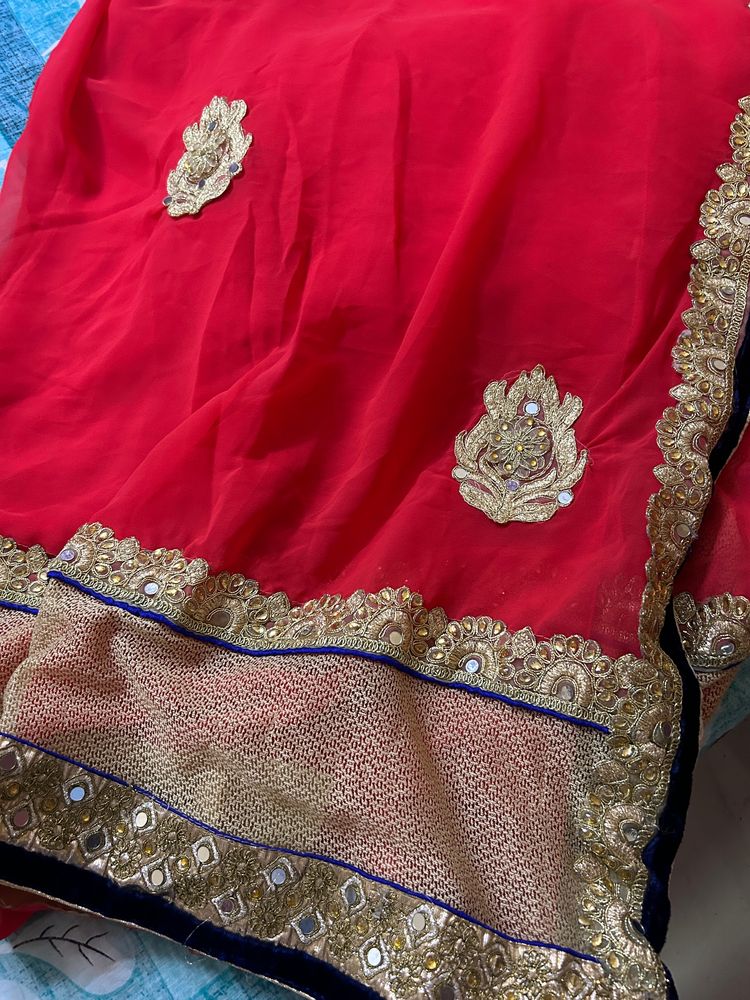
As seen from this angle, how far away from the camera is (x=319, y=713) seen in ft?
2.40

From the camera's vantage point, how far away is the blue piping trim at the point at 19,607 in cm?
86

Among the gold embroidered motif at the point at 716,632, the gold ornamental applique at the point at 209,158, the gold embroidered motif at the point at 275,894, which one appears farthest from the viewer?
the gold ornamental applique at the point at 209,158

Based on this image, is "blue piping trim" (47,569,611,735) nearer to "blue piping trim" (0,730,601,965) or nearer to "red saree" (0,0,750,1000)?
"red saree" (0,0,750,1000)

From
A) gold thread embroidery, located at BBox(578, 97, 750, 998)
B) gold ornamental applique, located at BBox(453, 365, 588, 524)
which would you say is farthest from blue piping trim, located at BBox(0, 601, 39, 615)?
gold thread embroidery, located at BBox(578, 97, 750, 998)

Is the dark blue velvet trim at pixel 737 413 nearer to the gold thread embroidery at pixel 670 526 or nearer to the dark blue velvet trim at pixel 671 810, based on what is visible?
the gold thread embroidery at pixel 670 526

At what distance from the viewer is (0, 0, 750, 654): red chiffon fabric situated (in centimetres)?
83

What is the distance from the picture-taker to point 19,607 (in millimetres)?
865

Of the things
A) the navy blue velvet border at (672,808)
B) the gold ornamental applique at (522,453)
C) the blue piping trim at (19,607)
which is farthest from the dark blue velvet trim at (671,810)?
the blue piping trim at (19,607)

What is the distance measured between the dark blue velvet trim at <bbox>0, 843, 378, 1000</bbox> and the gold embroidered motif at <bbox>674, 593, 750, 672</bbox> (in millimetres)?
437

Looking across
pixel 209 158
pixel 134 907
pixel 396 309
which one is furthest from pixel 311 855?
pixel 209 158

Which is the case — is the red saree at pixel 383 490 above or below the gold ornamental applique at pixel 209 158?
below

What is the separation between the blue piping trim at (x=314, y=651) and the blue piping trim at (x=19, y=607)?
7cm

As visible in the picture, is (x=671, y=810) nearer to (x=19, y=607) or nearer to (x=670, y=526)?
(x=670, y=526)

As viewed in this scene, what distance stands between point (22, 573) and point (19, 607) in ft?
0.12
